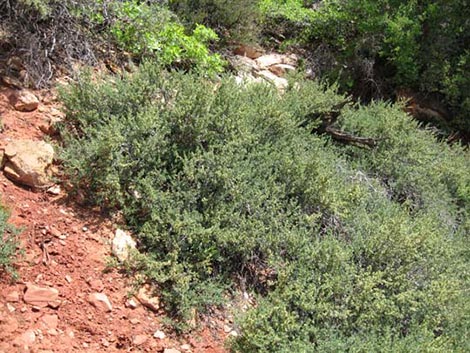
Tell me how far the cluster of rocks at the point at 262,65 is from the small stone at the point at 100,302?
358cm

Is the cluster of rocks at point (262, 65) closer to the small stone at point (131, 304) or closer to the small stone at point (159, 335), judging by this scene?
the small stone at point (131, 304)

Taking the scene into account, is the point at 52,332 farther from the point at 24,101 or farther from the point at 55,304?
the point at 24,101

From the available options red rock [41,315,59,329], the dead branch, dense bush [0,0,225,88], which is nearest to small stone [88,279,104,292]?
red rock [41,315,59,329]

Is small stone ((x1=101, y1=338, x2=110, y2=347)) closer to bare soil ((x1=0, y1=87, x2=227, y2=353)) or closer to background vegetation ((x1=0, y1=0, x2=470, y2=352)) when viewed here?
bare soil ((x1=0, y1=87, x2=227, y2=353))

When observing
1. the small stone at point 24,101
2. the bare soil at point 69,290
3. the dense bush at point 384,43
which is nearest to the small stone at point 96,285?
the bare soil at point 69,290

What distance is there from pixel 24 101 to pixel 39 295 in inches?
68.7

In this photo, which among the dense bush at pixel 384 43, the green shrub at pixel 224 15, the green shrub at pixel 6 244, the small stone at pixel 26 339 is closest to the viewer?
the small stone at pixel 26 339

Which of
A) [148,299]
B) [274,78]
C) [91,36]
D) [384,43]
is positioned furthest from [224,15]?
[148,299]

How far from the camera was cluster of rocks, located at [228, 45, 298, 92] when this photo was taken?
20.5 feet

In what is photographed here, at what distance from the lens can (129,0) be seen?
5.18 meters

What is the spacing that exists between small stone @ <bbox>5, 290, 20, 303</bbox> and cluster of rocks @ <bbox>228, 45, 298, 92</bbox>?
152 inches

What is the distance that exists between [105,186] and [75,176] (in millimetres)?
227

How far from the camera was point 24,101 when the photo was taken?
13.2 ft

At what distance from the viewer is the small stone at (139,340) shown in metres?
3.10
